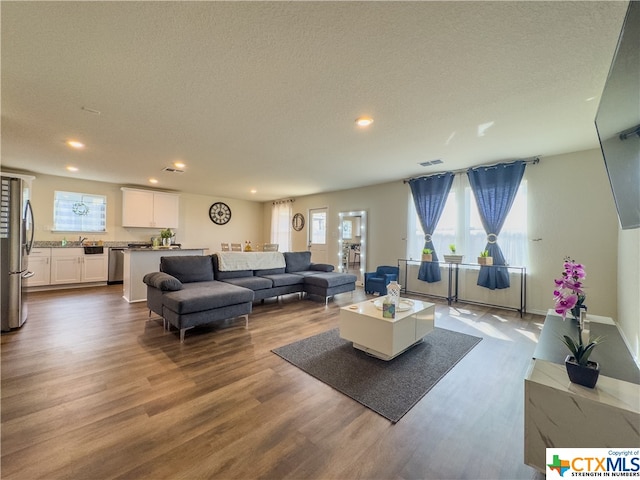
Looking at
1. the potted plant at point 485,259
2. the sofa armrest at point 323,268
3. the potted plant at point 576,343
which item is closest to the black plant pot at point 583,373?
the potted plant at point 576,343

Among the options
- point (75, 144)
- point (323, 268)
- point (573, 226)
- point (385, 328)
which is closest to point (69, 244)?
point (75, 144)

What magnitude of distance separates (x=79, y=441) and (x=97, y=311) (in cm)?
314

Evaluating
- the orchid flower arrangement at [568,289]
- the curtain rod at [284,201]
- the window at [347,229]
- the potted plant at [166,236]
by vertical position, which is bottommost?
the orchid flower arrangement at [568,289]

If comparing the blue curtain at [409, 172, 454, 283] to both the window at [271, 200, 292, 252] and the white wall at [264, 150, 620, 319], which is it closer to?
the white wall at [264, 150, 620, 319]

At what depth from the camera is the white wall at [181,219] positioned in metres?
5.61

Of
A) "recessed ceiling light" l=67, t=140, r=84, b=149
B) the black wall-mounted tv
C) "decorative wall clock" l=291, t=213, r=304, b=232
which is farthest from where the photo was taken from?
"decorative wall clock" l=291, t=213, r=304, b=232

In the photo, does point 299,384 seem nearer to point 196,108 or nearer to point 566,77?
point 196,108

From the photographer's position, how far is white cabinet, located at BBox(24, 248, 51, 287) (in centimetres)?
520

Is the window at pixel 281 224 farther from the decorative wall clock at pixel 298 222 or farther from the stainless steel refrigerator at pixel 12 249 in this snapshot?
the stainless steel refrigerator at pixel 12 249

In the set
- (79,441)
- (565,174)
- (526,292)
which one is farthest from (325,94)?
(526,292)

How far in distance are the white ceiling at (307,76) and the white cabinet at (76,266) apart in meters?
2.60

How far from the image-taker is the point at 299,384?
6.75 ft

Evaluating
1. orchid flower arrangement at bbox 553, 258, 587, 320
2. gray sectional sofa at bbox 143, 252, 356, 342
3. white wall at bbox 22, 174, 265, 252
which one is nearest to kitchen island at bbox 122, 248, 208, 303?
gray sectional sofa at bbox 143, 252, 356, 342

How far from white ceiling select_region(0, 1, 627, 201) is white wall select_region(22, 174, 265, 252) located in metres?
2.35
